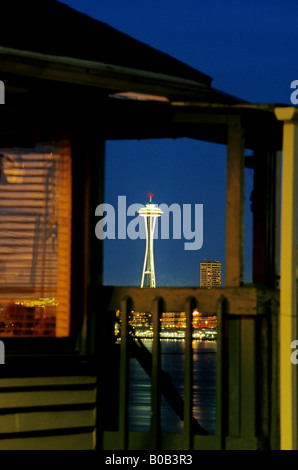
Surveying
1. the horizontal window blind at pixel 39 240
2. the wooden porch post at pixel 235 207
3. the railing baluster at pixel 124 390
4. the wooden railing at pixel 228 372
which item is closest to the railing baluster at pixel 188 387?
the wooden railing at pixel 228 372

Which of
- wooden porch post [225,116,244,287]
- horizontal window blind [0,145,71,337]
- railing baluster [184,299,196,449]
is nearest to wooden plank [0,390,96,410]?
horizontal window blind [0,145,71,337]

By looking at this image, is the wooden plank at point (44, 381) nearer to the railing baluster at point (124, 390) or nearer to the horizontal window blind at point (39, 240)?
the railing baluster at point (124, 390)

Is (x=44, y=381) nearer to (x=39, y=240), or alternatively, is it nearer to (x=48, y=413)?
(x=48, y=413)

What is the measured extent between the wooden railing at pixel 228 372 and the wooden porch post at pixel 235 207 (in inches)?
7.7

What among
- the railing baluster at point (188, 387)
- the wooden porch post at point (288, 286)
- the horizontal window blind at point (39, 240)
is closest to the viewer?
the wooden porch post at point (288, 286)

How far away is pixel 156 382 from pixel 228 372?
609 mm

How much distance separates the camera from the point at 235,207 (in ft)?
25.2

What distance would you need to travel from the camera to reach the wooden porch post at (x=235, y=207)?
7652 millimetres

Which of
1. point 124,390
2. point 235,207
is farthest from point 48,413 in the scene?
point 235,207

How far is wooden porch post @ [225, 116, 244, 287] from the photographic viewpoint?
7.65 m

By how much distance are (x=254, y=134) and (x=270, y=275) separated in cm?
145

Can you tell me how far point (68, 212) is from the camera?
7.59m
